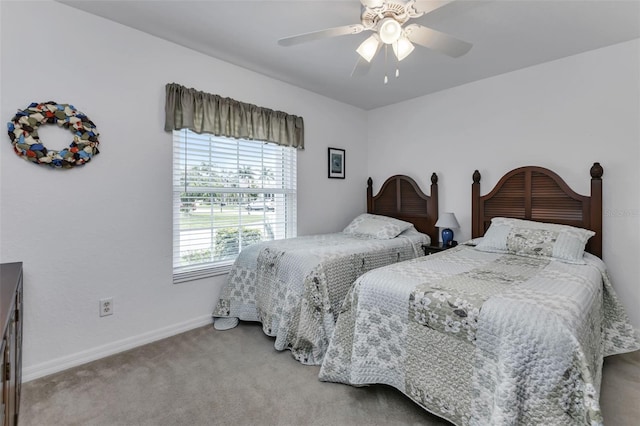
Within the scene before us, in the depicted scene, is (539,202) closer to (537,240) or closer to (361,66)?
(537,240)

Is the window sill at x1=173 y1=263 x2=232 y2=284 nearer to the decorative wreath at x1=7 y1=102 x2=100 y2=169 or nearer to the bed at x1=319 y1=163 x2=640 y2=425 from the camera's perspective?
the decorative wreath at x1=7 y1=102 x2=100 y2=169

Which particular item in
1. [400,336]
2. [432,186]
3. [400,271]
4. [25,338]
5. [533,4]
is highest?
[533,4]

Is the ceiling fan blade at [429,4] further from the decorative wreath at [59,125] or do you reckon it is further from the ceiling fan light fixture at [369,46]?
the decorative wreath at [59,125]

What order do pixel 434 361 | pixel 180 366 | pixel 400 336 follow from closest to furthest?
pixel 434 361, pixel 400 336, pixel 180 366

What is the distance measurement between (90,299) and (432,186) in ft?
11.0

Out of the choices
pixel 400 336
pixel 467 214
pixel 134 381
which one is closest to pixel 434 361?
pixel 400 336

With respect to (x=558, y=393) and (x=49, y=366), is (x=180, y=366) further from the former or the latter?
(x=558, y=393)

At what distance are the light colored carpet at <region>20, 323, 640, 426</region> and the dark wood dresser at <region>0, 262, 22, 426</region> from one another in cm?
43

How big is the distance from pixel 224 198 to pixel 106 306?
1239 mm

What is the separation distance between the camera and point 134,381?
6.34 feet

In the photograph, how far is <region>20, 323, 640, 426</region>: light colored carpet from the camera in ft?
5.30

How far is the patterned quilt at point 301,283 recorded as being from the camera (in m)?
2.21

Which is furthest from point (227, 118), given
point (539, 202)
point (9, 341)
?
point (539, 202)

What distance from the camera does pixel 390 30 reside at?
5.70 feet
